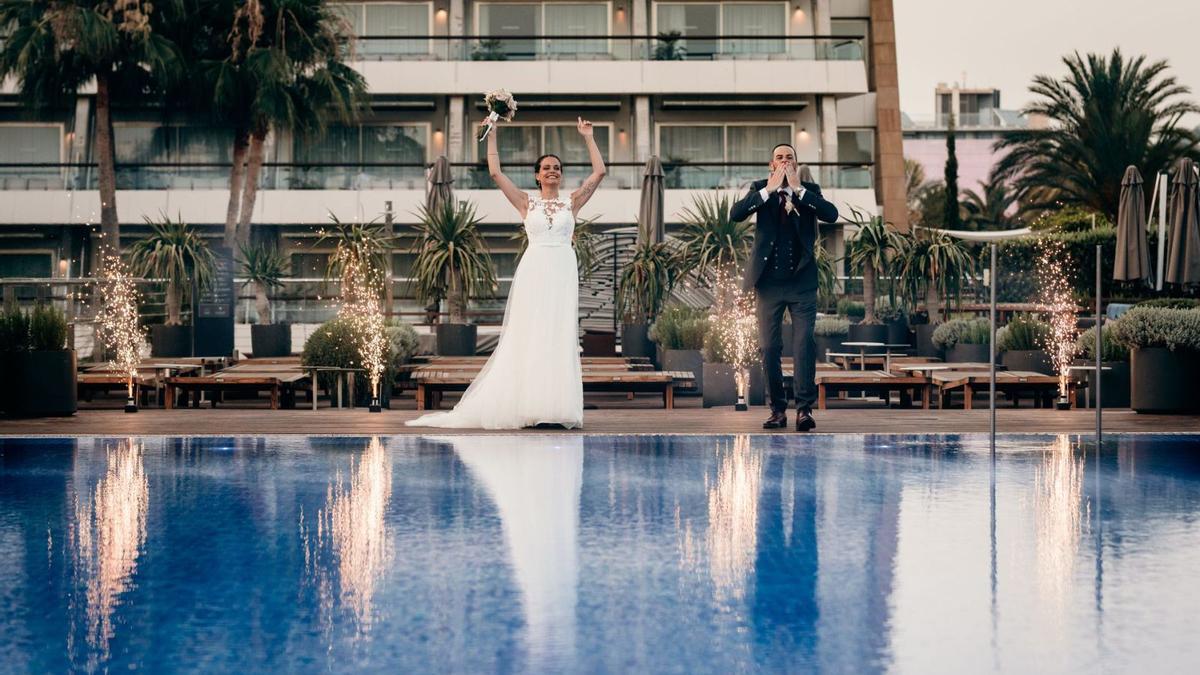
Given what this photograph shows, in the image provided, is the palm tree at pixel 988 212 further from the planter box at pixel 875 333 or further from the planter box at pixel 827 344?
the planter box at pixel 875 333

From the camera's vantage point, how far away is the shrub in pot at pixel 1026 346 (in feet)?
60.4

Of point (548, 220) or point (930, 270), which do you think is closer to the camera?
point (548, 220)

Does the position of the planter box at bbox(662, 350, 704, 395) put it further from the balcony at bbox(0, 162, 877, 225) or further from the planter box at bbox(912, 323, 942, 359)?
the balcony at bbox(0, 162, 877, 225)

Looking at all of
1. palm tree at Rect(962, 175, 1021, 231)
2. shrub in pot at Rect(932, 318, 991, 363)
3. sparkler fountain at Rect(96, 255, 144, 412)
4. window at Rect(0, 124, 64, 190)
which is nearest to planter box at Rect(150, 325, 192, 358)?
sparkler fountain at Rect(96, 255, 144, 412)

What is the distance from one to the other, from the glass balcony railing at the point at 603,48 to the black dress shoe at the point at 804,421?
34034 millimetres

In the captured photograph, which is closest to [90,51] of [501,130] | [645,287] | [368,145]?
[368,145]

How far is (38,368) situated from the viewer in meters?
12.6

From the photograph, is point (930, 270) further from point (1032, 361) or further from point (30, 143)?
point (30, 143)

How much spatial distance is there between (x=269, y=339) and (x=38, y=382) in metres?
12.6

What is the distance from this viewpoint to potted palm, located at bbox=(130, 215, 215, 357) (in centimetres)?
2311

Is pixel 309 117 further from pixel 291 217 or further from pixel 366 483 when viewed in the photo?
pixel 366 483

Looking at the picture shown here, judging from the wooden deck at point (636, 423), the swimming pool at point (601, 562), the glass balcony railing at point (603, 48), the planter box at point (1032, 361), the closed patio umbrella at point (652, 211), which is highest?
the glass balcony railing at point (603, 48)

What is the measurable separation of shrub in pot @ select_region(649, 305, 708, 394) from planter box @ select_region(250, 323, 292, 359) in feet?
25.3

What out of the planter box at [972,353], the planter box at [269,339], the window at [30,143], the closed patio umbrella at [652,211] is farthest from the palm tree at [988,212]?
the planter box at [972,353]
